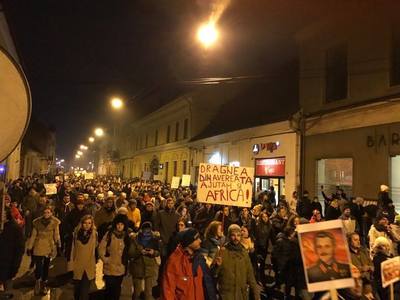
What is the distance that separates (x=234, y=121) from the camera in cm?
2905

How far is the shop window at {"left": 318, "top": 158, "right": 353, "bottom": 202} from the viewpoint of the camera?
17.2 meters

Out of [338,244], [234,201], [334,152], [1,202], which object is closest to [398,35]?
[334,152]

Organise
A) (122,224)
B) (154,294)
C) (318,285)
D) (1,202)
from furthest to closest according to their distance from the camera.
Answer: (154,294), (122,224), (318,285), (1,202)

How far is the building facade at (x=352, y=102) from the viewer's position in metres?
15.3

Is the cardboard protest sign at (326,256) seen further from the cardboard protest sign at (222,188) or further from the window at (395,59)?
the window at (395,59)

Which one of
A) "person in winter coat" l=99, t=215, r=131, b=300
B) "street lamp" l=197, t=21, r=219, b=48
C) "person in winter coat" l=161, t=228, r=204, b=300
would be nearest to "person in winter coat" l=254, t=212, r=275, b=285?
"person in winter coat" l=99, t=215, r=131, b=300

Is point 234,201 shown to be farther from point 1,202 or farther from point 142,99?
point 142,99

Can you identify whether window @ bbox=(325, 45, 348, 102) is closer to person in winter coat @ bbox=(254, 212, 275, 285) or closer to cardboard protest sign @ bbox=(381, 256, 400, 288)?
person in winter coat @ bbox=(254, 212, 275, 285)

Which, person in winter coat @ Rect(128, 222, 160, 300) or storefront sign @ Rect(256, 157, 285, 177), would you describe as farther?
storefront sign @ Rect(256, 157, 285, 177)

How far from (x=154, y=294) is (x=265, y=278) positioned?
269 cm

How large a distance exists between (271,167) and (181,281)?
17.3 m

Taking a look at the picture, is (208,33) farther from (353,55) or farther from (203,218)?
(353,55)

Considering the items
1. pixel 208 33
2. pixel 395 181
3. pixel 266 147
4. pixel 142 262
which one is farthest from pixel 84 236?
pixel 266 147

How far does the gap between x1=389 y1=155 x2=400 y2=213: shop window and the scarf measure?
1095 cm
